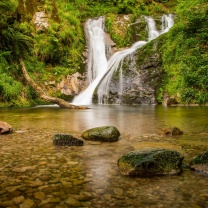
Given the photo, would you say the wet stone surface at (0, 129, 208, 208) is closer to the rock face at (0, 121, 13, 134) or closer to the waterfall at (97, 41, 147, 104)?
the rock face at (0, 121, 13, 134)

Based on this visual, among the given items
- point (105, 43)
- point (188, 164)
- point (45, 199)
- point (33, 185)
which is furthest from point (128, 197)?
point (105, 43)

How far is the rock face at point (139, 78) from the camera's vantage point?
18109mm

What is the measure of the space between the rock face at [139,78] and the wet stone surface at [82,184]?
1398 centimetres

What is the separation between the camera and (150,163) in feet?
10.3

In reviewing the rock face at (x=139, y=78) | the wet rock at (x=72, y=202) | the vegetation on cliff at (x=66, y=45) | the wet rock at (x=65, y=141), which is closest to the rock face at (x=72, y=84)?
the vegetation on cliff at (x=66, y=45)

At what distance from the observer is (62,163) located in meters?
3.57

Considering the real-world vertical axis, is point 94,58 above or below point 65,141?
above

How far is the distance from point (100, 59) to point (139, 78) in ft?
16.2

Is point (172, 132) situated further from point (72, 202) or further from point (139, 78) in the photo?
point (139, 78)

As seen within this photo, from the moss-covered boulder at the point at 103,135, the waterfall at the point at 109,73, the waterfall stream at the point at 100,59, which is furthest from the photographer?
the waterfall stream at the point at 100,59

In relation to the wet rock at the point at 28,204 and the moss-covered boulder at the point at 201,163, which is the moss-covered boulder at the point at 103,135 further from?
the wet rock at the point at 28,204

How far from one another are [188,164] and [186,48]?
15.7 feet

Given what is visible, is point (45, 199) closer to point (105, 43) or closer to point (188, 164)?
point (188, 164)

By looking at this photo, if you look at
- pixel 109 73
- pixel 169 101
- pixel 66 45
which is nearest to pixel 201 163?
pixel 169 101
